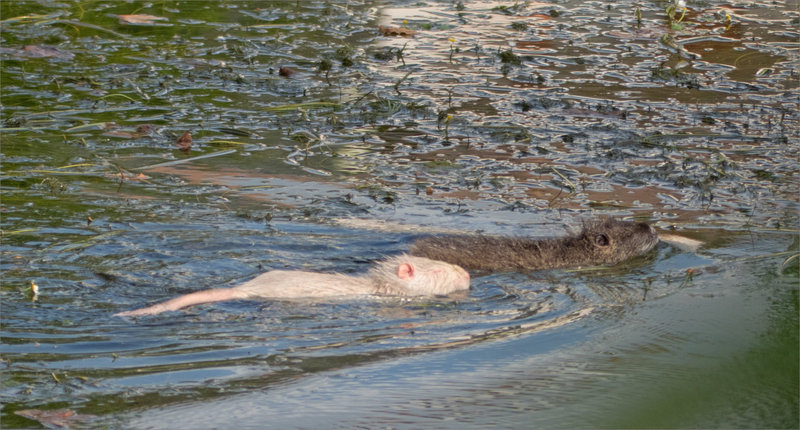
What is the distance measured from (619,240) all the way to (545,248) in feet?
1.51

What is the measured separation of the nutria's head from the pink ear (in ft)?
4.12

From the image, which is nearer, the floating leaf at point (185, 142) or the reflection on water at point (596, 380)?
the reflection on water at point (596, 380)

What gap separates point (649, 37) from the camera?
11.2 metres

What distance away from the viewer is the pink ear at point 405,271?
5.15 metres

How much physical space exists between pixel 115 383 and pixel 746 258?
12.1 feet

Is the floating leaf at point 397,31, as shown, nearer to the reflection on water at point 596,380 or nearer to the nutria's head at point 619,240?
the nutria's head at point 619,240

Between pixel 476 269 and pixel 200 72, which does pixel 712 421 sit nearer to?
pixel 476 269

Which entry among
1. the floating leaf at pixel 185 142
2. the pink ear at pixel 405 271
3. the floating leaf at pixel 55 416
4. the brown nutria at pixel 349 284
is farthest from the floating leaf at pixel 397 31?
the floating leaf at pixel 55 416

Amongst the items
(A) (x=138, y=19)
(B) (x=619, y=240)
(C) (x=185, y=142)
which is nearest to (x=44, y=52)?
(A) (x=138, y=19)

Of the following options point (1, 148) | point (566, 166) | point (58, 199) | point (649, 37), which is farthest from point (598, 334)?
point (649, 37)

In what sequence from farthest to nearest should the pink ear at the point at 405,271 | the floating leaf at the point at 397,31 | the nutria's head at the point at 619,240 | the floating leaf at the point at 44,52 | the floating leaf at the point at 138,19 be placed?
the floating leaf at the point at 138,19, the floating leaf at the point at 397,31, the floating leaf at the point at 44,52, the nutria's head at the point at 619,240, the pink ear at the point at 405,271

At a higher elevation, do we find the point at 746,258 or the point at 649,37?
the point at 649,37

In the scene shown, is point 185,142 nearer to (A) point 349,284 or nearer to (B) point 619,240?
(A) point 349,284

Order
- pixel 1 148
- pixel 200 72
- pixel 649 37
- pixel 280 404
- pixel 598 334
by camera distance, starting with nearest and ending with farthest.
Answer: pixel 280 404 < pixel 598 334 < pixel 1 148 < pixel 200 72 < pixel 649 37
